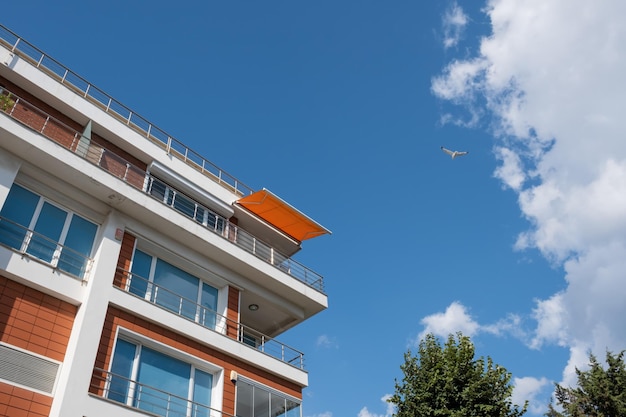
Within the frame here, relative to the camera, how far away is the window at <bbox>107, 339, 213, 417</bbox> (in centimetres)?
1509

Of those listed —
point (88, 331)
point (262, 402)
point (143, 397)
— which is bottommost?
point (143, 397)

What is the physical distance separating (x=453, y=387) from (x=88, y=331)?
12.9m

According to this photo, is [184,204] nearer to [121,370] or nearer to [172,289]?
[172,289]

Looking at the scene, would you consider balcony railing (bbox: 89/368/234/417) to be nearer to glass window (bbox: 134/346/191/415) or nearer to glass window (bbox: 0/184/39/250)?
glass window (bbox: 134/346/191/415)

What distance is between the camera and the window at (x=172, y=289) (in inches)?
696

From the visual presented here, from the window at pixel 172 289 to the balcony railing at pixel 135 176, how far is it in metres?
1.98

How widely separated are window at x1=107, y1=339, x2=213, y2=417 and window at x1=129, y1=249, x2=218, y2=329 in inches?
71.7

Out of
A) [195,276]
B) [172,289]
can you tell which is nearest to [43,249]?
[172,289]

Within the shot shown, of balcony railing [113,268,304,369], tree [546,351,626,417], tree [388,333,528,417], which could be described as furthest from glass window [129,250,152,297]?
tree [546,351,626,417]

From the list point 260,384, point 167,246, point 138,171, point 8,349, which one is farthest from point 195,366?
point 138,171

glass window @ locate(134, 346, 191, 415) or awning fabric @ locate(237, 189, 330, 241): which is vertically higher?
awning fabric @ locate(237, 189, 330, 241)

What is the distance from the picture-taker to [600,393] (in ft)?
98.1

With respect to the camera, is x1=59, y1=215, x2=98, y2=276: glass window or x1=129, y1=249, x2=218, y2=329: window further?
x1=129, y1=249, x2=218, y2=329: window

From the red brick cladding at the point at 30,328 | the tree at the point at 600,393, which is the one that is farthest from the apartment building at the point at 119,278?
the tree at the point at 600,393
